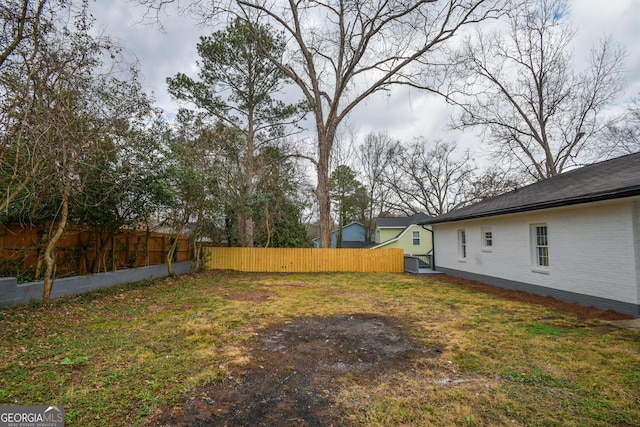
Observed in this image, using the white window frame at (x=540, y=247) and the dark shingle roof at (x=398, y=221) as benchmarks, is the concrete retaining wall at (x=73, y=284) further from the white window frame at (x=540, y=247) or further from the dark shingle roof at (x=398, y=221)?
the dark shingle roof at (x=398, y=221)

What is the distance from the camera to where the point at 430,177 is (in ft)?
84.6

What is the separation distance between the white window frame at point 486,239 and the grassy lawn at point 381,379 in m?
3.54

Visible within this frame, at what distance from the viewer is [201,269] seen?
12.7 metres

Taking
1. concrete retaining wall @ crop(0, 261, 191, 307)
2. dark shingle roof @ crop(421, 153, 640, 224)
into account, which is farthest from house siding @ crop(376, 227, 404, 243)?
concrete retaining wall @ crop(0, 261, 191, 307)

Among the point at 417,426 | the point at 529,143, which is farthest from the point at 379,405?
the point at 529,143

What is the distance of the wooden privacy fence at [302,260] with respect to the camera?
13.2 meters

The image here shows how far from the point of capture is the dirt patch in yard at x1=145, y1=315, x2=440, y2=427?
7.55 feet

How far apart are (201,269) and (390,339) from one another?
34.9ft

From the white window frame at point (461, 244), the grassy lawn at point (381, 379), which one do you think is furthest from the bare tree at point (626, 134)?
the grassy lawn at point (381, 379)

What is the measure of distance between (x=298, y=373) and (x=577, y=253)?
6864mm

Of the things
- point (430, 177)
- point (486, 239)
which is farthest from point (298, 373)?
point (430, 177)

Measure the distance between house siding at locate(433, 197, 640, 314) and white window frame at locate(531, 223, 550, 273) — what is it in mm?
87

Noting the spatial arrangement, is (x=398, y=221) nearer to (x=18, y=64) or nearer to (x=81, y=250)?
(x=81, y=250)

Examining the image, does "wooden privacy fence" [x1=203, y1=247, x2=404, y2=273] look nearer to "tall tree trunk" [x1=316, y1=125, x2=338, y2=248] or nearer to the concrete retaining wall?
"tall tree trunk" [x1=316, y1=125, x2=338, y2=248]
